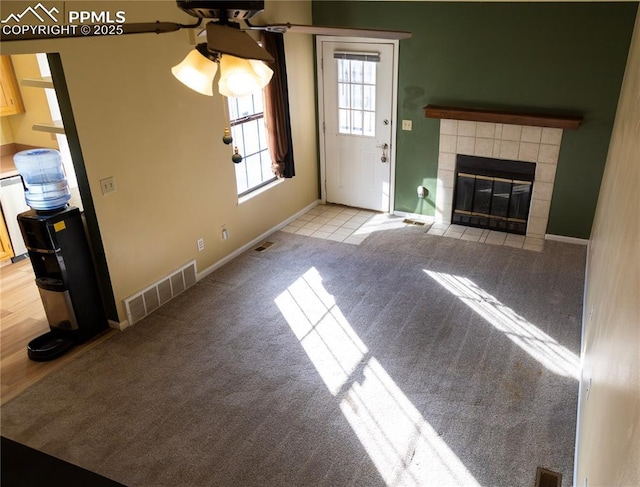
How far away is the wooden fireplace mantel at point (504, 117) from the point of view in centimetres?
500

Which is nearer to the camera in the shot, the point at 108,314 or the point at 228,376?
the point at 228,376

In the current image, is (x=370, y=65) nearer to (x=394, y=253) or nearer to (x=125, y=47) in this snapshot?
(x=394, y=253)

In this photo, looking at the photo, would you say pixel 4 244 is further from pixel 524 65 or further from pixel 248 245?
pixel 524 65

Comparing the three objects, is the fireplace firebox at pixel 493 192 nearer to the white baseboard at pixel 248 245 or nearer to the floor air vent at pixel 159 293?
the white baseboard at pixel 248 245

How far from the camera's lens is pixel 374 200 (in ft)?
21.4

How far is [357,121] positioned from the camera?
624cm

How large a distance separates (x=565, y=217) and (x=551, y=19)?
1.98m

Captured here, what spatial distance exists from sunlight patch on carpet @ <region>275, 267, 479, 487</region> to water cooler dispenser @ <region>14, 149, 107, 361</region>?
160 cm

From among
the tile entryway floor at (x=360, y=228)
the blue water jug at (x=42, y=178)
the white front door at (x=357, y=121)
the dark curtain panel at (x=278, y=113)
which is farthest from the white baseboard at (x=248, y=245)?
the blue water jug at (x=42, y=178)

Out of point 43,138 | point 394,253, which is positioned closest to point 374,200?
point 394,253

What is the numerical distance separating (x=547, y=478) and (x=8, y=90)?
5792 mm

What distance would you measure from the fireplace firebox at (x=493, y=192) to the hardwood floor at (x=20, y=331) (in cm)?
398

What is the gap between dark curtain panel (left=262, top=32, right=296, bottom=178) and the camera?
5212mm

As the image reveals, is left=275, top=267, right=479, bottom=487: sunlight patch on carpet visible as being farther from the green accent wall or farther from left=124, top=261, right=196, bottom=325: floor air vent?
the green accent wall
